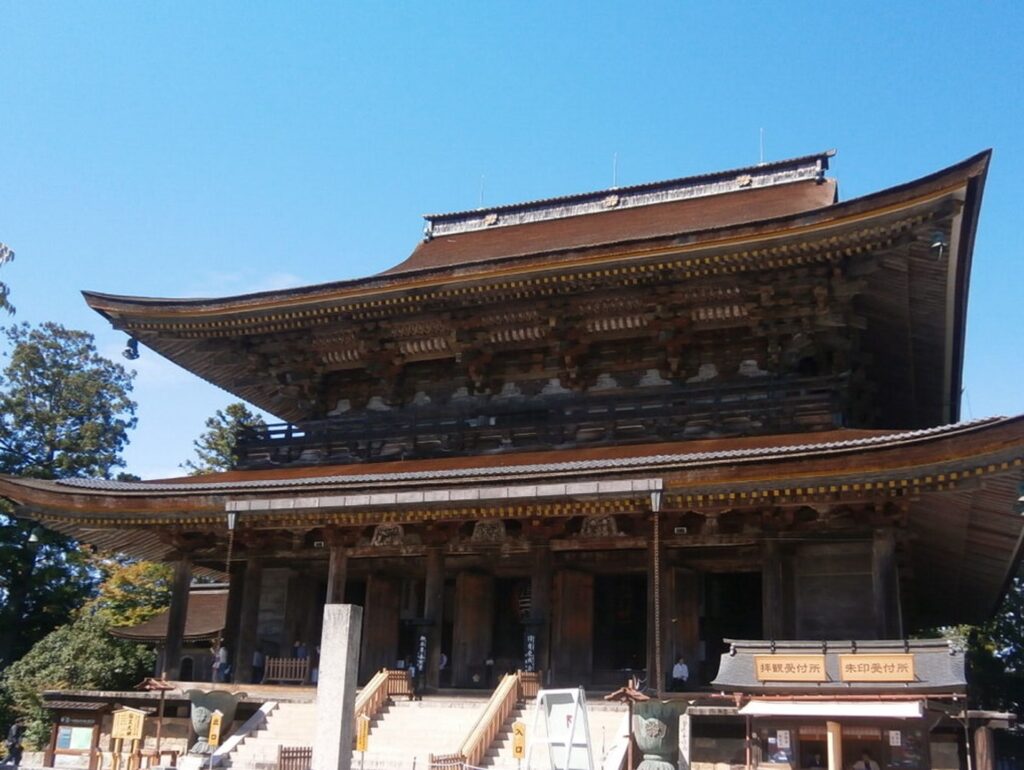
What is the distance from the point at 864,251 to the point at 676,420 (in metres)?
4.26

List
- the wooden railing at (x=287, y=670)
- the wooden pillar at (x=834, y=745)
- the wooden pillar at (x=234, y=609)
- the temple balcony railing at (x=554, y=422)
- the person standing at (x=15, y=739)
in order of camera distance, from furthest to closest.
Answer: the person standing at (x=15, y=739) < the wooden pillar at (x=234, y=609) < the wooden railing at (x=287, y=670) < the temple balcony railing at (x=554, y=422) < the wooden pillar at (x=834, y=745)

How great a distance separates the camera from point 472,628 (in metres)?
18.9

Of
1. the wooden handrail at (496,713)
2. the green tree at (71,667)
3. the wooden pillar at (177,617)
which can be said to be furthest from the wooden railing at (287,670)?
the green tree at (71,667)

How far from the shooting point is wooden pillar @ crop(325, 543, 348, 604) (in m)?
18.0

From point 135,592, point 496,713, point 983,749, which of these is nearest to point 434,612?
point 496,713

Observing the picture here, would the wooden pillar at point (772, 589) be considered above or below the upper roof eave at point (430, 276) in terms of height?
below

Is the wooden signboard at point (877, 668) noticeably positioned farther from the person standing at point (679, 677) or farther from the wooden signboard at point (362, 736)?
the wooden signboard at point (362, 736)

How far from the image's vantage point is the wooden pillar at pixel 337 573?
17969mm

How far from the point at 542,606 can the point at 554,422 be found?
357cm

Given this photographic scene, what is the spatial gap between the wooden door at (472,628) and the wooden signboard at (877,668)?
813 centimetres

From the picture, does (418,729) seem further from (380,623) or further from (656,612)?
(380,623)

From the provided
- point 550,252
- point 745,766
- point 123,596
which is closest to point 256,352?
point 550,252

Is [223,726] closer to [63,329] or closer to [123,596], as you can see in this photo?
[123,596]

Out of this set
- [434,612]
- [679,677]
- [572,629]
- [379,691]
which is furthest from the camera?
[572,629]
